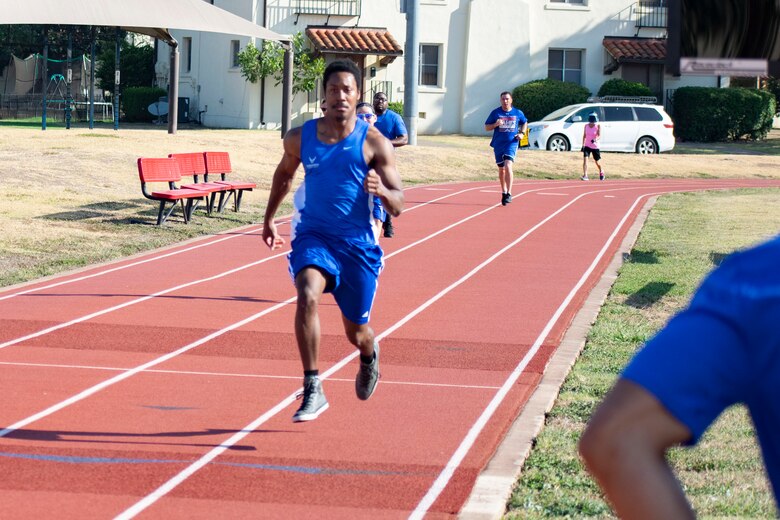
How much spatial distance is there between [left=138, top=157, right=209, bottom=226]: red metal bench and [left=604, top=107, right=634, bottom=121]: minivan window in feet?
69.5

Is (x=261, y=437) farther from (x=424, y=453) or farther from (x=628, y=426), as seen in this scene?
(x=628, y=426)

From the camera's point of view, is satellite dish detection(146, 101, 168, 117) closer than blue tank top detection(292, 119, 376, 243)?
No

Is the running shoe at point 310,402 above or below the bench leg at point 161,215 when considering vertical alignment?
below

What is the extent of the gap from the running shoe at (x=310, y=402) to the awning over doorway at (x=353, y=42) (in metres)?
36.7

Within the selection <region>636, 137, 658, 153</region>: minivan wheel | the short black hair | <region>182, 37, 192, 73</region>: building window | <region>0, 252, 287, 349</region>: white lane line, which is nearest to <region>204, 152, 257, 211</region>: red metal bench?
<region>0, 252, 287, 349</region>: white lane line

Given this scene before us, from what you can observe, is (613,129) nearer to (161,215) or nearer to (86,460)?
(161,215)

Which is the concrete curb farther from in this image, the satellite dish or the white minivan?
the satellite dish

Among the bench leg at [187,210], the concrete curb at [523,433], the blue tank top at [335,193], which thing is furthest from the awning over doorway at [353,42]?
the blue tank top at [335,193]

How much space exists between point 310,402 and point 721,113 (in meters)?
40.1

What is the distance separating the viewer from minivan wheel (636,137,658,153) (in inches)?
1501

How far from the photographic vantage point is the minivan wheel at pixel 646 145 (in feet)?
125

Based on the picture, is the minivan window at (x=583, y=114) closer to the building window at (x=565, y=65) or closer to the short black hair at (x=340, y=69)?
the building window at (x=565, y=65)

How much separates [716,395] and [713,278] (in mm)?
164

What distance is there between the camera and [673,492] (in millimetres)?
1703
